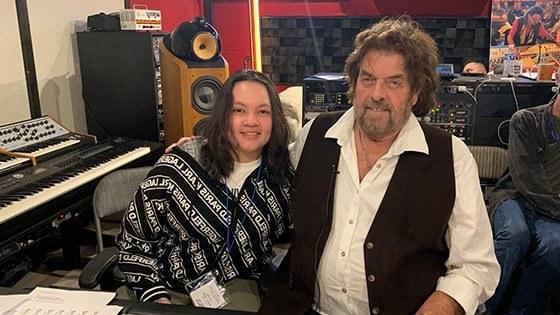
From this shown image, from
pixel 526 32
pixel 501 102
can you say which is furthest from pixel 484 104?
pixel 526 32

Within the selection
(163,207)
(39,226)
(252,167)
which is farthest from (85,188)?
(252,167)

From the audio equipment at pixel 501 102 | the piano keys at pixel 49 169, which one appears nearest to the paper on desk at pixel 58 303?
the piano keys at pixel 49 169

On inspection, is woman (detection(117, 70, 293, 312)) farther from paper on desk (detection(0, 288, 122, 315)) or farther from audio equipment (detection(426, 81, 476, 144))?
audio equipment (detection(426, 81, 476, 144))

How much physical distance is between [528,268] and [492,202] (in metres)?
0.38

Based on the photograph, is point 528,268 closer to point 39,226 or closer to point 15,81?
point 39,226

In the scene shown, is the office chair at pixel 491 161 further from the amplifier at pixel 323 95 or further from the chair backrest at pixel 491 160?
the amplifier at pixel 323 95

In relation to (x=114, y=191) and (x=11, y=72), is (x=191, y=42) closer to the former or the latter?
(x=11, y=72)

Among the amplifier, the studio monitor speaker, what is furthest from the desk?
the amplifier

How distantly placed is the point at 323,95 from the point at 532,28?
1.77m

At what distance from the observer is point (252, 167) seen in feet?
5.27

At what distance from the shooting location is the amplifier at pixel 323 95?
2.97 metres

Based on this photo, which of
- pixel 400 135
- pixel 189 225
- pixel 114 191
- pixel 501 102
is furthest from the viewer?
pixel 501 102

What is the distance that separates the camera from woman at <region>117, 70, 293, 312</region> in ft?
5.02

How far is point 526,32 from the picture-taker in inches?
142
